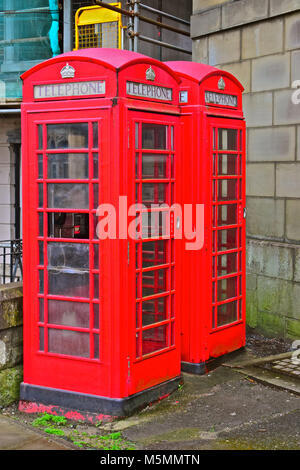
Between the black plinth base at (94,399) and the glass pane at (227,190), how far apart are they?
2.03m

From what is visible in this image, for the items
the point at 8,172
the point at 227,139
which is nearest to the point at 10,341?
the point at 227,139

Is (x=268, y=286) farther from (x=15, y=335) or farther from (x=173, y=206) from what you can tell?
(x=15, y=335)

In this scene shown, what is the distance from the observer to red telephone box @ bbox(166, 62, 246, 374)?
250 inches

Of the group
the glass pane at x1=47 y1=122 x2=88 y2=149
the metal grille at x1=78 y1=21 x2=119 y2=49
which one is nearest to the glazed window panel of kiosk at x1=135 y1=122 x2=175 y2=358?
the glass pane at x1=47 y1=122 x2=88 y2=149

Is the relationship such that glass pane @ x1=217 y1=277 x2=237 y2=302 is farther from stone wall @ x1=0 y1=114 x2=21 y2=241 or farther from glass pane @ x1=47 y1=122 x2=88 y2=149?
stone wall @ x1=0 y1=114 x2=21 y2=241

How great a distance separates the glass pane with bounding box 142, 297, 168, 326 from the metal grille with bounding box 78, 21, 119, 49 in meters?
6.31

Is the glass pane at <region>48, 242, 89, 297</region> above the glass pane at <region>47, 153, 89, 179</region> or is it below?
below

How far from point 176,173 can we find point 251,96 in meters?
2.88

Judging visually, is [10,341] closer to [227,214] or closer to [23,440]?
[23,440]

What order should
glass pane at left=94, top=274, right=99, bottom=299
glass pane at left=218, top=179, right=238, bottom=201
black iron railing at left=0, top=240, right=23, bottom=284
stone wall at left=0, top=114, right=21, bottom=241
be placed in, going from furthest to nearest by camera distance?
stone wall at left=0, top=114, right=21, bottom=241 → black iron railing at left=0, top=240, right=23, bottom=284 → glass pane at left=218, top=179, right=238, bottom=201 → glass pane at left=94, top=274, right=99, bottom=299

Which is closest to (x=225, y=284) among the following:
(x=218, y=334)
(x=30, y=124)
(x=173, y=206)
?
(x=218, y=334)

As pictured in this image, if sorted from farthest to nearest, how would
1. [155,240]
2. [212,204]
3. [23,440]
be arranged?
[212,204] → [155,240] → [23,440]

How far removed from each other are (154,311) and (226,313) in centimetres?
130

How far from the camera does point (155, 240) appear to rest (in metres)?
5.83
